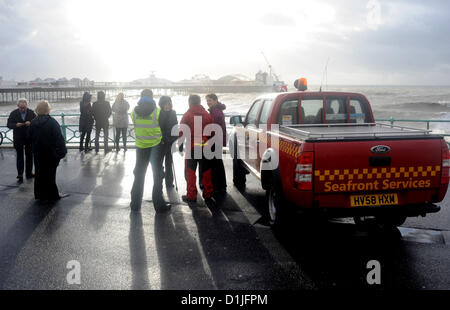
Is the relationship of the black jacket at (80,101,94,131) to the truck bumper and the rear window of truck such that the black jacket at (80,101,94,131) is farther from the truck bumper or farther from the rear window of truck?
the truck bumper

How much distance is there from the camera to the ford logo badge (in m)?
4.39

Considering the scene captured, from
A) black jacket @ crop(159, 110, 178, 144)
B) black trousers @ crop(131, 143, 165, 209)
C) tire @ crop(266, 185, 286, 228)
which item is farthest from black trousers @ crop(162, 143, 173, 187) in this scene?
tire @ crop(266, 185, 286, 228)

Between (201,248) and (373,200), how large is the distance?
6.91ft

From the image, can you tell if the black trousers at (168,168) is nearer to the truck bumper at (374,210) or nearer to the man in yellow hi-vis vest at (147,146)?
the man in yellow hi-vis vest at (147,146)

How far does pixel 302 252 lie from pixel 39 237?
3.42m

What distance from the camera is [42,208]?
6652mm

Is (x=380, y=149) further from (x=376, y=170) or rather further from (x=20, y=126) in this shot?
(x=20, y=126)

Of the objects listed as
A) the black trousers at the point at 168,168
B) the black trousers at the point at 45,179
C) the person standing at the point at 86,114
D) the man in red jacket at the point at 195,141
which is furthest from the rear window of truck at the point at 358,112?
the person standing at the point at 86,114

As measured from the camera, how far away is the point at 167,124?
707 centimetres

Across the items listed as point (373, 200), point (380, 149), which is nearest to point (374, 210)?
point (373, 200)
